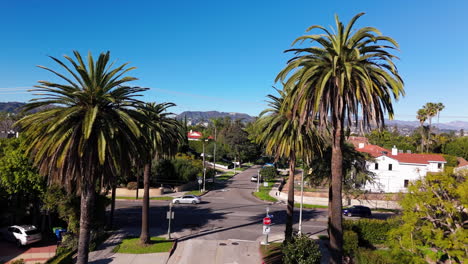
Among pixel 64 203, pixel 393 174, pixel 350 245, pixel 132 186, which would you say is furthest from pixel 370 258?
pixel 132 186

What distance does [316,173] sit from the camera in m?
27.7

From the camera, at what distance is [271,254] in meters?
23.1

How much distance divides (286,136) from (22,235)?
74.1ft

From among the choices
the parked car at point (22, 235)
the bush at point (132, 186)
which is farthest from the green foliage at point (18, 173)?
the bush at point (132, 186)

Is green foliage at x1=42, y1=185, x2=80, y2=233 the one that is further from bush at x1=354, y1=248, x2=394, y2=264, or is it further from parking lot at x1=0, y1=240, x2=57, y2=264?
bush at x1=354, y1=248, x2=394, y2=264

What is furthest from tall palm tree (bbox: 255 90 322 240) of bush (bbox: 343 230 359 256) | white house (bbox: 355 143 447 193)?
white house (bbox: 355 143 447 193)

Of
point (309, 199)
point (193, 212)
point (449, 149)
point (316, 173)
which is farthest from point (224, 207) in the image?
point (449, 149)

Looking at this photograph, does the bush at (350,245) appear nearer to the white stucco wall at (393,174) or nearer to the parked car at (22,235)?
the parked car at (22,235)

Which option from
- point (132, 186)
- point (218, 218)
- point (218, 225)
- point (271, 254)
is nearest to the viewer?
point (271, 254)

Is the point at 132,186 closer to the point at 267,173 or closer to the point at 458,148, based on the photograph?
the point at 267,173

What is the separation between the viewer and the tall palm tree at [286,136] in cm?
2156

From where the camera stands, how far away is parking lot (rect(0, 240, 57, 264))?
2219 cm

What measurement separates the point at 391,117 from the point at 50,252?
1020 inches

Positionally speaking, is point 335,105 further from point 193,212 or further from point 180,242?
point 193,212
